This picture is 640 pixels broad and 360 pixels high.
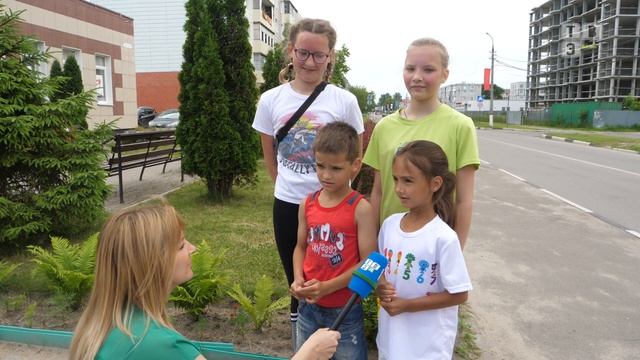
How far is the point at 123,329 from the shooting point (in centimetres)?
158

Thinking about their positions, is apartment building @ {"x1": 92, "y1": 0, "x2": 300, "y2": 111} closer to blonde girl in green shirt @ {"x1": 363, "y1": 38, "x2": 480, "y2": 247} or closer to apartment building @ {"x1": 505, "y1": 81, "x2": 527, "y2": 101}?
blonde girl in green shirt @ {"x1": 363, "y1": 38, "x2": 480, "y2": 247}

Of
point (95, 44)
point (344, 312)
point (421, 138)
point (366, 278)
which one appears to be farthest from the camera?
point (95, 44)

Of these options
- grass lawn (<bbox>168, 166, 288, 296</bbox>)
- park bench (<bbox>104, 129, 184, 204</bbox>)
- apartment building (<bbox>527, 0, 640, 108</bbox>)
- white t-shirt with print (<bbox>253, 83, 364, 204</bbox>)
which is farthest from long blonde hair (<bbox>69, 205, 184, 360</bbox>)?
apartment building (<bbox>527, 0, 640, 108</bbox>)

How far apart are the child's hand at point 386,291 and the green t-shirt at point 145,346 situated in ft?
2.88

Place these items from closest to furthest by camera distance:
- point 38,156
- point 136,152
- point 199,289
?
1. point 199,289
2. point 38,156
3. point 136,152

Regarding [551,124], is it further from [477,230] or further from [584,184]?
[477,230]

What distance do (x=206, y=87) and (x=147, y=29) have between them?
125 ft

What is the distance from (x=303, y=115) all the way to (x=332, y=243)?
76cm

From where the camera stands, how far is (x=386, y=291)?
2162 mm

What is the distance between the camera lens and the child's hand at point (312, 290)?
7.84 ft

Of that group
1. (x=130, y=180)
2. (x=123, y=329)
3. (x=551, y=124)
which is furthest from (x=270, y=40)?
(x=123, y=329)

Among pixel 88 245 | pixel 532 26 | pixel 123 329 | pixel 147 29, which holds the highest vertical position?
pixel 532 26

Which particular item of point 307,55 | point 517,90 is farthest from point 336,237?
point 517,90

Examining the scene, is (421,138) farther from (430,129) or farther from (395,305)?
(395,305)
